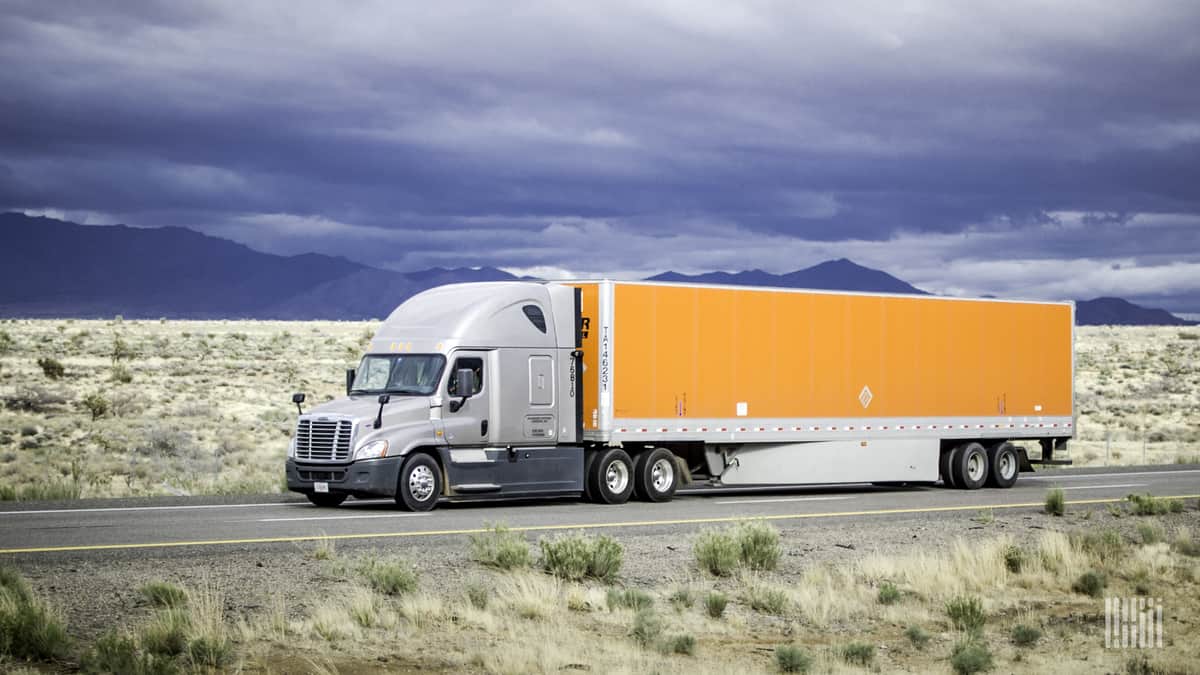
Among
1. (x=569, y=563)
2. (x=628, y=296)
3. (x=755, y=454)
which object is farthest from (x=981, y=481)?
(x=569, y=563)

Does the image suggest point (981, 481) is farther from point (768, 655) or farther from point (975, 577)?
point (768, 655)

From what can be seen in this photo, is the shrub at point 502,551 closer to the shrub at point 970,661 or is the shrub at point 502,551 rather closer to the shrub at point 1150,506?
→ the shrub at point 970,661

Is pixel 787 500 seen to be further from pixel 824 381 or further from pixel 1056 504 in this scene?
pixel 1056 504

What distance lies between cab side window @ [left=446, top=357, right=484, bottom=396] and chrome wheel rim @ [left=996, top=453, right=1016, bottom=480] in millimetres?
12587

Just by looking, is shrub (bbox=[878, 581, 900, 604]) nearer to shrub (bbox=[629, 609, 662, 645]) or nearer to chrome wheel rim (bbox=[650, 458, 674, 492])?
shrub (bbox=[629, 609, 662, 645])

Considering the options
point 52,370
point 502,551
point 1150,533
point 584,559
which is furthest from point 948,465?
point 52,370

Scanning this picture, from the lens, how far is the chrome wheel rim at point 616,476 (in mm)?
24656

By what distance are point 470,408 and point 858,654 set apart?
1217 centimetres

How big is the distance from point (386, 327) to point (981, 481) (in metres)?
13.4

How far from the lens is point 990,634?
13.2m

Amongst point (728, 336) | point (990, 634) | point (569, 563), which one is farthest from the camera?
point (728, 336)

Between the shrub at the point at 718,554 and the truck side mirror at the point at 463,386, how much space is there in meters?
6.84

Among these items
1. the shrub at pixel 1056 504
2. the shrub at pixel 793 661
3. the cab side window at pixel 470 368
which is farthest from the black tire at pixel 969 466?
the shrub at pixel 793 661

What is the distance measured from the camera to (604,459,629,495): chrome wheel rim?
24.7 meters
